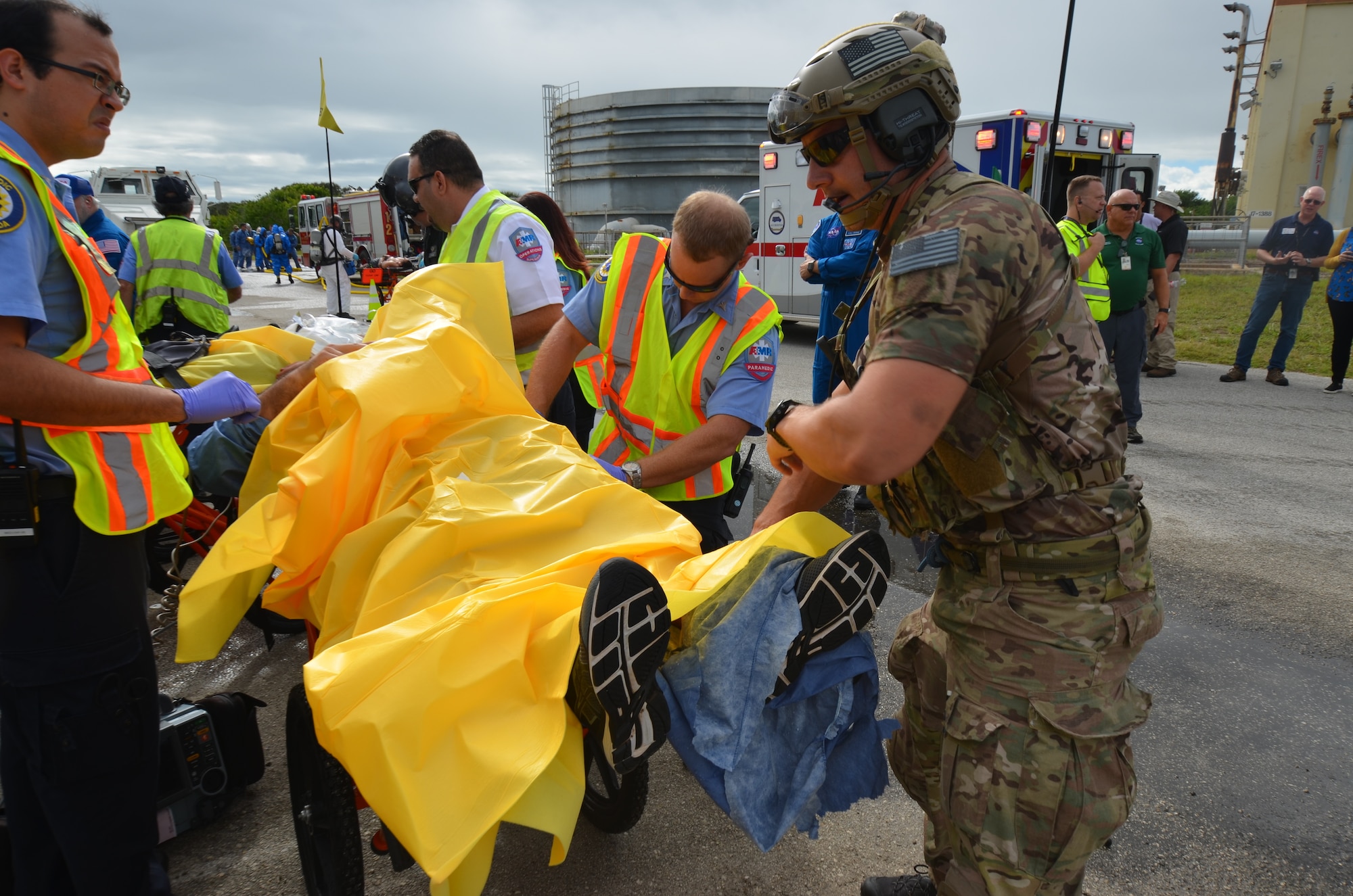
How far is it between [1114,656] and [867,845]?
3.91 feet

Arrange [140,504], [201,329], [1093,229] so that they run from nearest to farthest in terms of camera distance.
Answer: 1. [140,504]
2. [201,329]
3. [1093,229]

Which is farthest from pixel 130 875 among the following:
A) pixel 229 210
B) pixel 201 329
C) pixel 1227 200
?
pixel 229 210

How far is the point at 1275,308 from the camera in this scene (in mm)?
9227

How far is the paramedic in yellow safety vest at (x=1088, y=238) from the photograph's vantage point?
634cm

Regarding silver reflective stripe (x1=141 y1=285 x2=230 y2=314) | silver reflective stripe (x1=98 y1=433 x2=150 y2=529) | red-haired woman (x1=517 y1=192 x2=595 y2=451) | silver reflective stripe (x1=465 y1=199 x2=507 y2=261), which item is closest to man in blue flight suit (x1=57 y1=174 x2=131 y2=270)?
silver reflective stripe (x1=141 y1=285 x2=230 y2=314)

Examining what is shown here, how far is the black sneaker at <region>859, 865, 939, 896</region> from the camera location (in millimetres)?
2158

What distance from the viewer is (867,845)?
8.13ft

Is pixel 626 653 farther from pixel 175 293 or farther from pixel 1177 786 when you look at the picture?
pixel 175 293

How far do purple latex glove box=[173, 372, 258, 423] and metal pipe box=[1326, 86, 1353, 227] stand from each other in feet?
113

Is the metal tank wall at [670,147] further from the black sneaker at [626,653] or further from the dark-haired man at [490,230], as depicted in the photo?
the black sneaker at [626,653]

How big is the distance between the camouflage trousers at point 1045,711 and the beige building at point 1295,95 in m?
33.7

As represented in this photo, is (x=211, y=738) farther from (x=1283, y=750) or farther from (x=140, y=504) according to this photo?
(x=1283, y=750)

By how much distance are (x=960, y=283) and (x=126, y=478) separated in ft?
6.39

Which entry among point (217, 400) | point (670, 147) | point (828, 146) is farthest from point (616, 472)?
point (670, 147)
